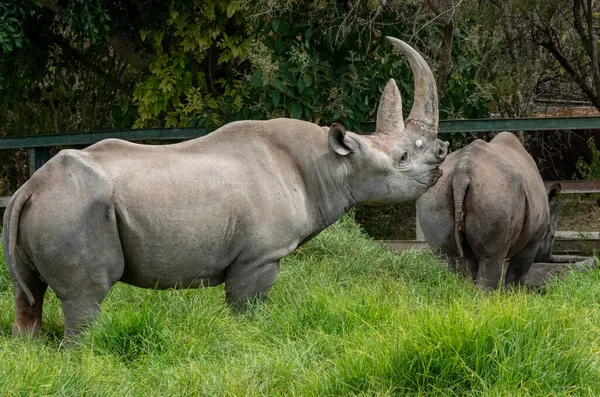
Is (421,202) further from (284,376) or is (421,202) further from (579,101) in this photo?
(579,101)

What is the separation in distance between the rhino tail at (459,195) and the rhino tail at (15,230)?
346 cm

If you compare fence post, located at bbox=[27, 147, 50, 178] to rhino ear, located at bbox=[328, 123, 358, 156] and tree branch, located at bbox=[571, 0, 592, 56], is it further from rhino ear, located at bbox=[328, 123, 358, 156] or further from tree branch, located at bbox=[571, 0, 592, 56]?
tree branch, located at bbox=[571, 0, 592, 56]

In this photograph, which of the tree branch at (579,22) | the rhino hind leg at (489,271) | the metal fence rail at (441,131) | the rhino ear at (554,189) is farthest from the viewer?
the tree branch at (579,22)

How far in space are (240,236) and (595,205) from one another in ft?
27.4

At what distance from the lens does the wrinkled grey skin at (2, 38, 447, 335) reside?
6133 millimetres

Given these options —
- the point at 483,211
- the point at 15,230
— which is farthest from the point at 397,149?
the point at 15,230

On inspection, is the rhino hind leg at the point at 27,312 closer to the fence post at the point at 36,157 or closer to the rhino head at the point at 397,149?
the rhino head at the point at 397,149

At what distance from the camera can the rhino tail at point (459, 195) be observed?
27.2 feet

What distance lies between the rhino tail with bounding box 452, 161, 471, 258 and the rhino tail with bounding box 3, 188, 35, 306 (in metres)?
3.46

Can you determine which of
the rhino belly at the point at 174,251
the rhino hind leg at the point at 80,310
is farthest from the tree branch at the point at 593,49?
the rhino hind leg at the point at 80,310

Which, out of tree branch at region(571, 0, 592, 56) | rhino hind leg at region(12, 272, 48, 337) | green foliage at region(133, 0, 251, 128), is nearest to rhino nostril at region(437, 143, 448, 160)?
rhino hind leg at region(12, 272, 48, 337)

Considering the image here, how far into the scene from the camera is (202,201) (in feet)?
21.5

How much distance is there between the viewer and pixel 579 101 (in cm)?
1628

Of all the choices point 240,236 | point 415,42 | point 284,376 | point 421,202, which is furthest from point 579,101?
point 284,376
